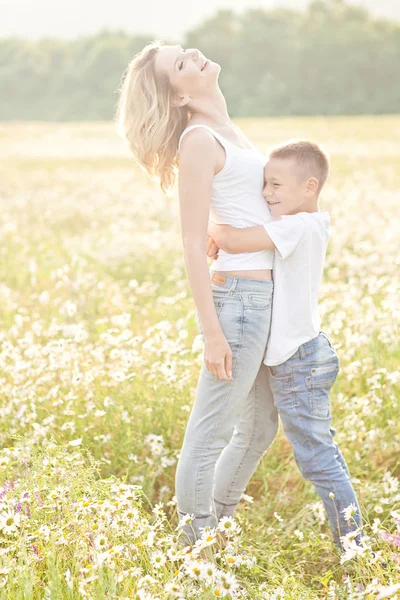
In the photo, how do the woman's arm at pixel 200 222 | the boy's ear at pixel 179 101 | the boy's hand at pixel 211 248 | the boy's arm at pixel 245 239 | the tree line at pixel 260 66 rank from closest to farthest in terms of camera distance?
the woman's arm at pixel 200 222, the boy's arm at pixel 245 239, the boy's ear at pixel 179 101, the boy's hand at pixel 211 248, the tree line at pixel 260 66

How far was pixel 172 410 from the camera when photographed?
4.67 m

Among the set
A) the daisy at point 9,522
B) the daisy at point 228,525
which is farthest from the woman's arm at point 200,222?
the daisy at point 9,522

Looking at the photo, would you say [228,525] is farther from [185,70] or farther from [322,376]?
[185,70]

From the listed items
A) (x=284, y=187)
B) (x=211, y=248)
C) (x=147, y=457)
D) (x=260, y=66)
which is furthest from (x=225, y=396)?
(x=260, y=66)

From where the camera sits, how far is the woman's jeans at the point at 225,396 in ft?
11.3

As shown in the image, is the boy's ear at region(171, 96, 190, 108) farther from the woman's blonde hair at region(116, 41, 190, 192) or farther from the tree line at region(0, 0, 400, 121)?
the tree line at region(0, 0, 400, 121)

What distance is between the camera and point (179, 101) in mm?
3545

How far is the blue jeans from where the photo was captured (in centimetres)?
357

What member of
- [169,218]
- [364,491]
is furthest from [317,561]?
[169,218]

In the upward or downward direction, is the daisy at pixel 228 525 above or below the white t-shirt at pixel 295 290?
below

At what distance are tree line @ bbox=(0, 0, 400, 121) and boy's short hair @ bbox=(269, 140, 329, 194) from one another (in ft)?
178

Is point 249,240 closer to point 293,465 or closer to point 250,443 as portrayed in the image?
point 250,443

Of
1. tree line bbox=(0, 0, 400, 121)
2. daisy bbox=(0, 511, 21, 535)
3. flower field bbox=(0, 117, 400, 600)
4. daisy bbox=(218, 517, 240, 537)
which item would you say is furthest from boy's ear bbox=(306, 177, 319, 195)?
tree line bbox=(0, 0, 400, 121)

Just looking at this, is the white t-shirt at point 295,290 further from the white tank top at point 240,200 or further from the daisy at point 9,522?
the daisy at point 9,522
